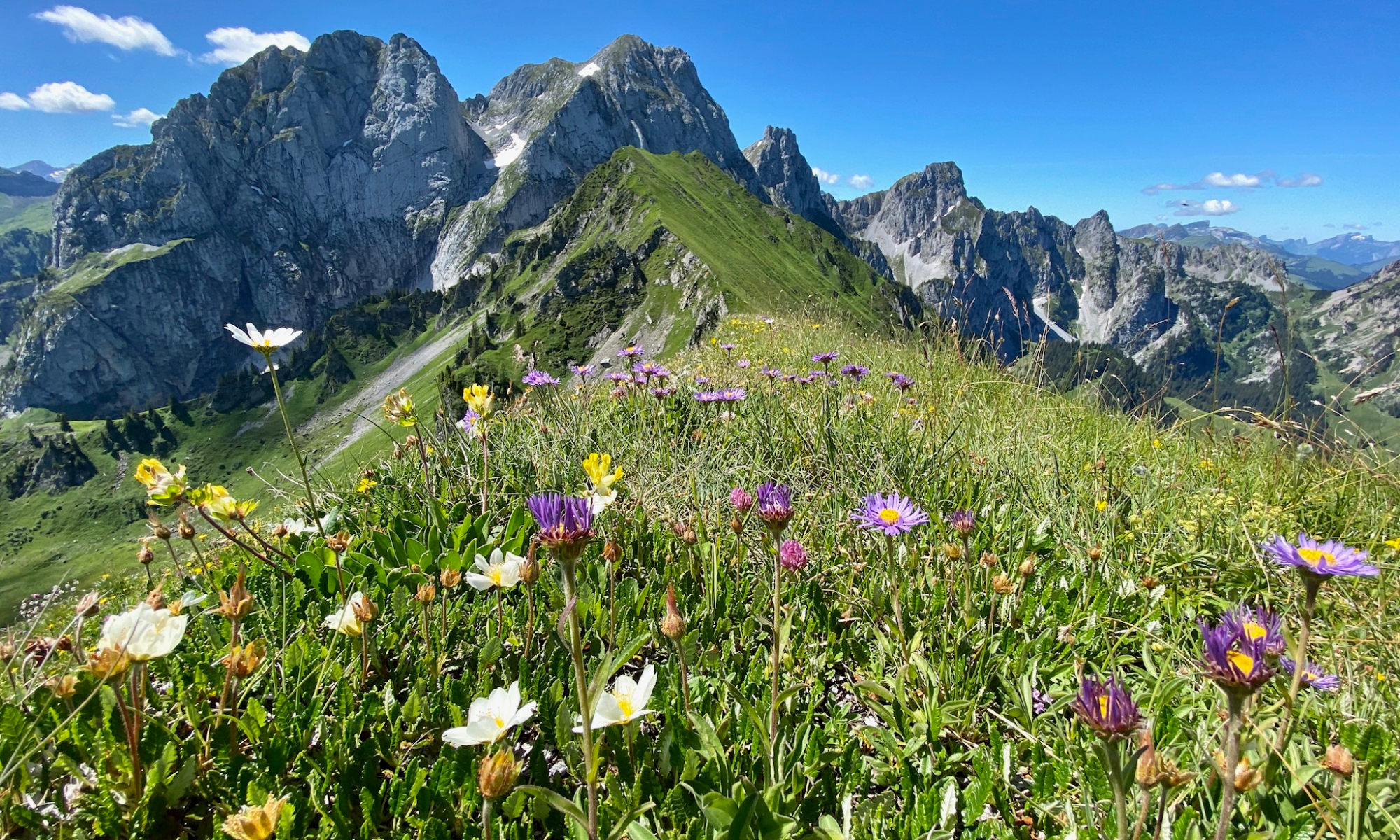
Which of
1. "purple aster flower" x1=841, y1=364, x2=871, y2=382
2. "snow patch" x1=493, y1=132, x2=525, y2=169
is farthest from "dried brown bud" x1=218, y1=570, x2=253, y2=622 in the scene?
"snow patch" x1=493, y1=132, x2=525, y2=169

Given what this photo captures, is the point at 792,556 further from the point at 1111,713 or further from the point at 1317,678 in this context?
the point at 1317,678

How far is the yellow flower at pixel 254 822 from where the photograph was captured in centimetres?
121

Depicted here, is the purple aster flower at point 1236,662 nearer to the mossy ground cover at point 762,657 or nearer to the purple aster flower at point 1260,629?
the purple aster flower at point 1260,629

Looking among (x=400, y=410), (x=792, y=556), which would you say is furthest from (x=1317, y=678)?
(x=400, y=410)

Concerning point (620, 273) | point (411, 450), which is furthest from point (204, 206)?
point (411, 450)

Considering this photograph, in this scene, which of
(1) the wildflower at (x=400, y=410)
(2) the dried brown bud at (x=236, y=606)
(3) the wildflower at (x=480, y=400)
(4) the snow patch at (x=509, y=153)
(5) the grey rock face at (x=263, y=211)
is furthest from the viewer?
(4) the snow patch at (x=509, y=153)

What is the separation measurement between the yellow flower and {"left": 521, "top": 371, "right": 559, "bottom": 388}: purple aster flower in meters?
3.50

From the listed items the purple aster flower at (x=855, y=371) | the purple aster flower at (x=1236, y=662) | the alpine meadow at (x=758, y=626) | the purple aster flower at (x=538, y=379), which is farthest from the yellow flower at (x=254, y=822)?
the purple aster flower at (x=855, y=371)

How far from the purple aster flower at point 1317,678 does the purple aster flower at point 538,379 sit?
158 inches

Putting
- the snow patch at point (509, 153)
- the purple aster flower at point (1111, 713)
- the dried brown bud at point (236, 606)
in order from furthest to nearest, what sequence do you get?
the snow patch at point (509, 153) → the dried brown bud at point (236, 606) → the purple aster flower at point (1111, 713)

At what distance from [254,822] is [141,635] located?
0.59 metres

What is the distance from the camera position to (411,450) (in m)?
4.11

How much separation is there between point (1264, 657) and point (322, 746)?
2279 mm

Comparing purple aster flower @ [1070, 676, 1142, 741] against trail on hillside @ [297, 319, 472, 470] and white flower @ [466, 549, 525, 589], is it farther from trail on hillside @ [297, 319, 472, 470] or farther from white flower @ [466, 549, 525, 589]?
trail on hillside @ [297, 319, 472, 470]
